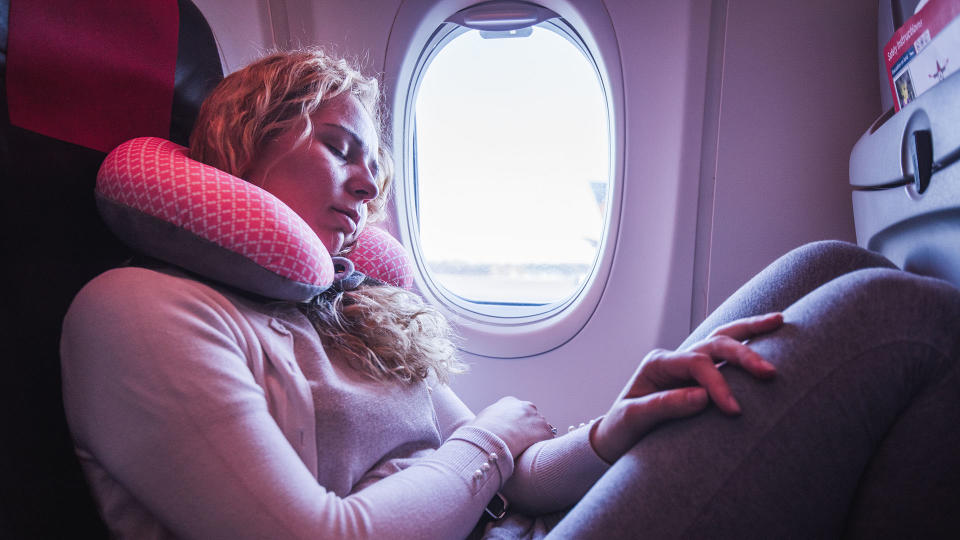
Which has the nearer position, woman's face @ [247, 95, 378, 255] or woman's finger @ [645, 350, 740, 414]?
woman's finger @ [645, 350, 740, 414]

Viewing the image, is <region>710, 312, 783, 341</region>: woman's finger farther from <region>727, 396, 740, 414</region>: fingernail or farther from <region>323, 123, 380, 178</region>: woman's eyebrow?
<region>323, 123, 380, 178</region>: woman's eyebrow

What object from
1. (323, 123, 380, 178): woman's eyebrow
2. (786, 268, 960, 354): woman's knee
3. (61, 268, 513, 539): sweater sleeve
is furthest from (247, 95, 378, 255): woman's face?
(786, 268, 960, 354): woman's knee

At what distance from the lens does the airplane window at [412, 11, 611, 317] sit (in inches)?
65.3

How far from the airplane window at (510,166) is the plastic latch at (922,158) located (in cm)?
77

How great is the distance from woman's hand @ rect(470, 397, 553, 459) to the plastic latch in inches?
33.8

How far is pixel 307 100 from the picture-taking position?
0.99 metres

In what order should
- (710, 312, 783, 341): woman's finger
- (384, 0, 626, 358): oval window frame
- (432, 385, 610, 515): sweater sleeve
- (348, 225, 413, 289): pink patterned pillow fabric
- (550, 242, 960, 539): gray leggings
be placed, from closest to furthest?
(550, 242, 960, 539): gray leggings, (710, 312, 783, 341): woman's finger, (432, 385, 610, 515): sweater sleeve, (348, 225, 413, 289): pink patterned pillow fabric, (384, 0, 626, 358): oval window frame

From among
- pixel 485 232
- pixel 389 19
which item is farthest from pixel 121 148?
pixel 485 232

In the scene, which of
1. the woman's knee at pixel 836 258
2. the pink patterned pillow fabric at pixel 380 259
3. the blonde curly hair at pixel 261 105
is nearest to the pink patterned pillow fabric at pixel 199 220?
the blonde curly hair at pixel 261 105

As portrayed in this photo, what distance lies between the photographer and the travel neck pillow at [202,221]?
724mm

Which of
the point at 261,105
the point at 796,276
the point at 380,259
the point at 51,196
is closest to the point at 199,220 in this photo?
the point at 51,196

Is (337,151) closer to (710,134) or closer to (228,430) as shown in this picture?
(228,430)

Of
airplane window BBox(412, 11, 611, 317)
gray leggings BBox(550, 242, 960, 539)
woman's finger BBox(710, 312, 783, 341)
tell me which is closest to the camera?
gray leggings BBox(550, 242, 960, 539)

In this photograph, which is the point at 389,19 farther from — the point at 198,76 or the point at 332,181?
the point at 332,181
